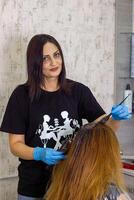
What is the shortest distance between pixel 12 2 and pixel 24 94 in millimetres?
646

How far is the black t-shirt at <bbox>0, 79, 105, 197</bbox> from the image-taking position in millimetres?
1785

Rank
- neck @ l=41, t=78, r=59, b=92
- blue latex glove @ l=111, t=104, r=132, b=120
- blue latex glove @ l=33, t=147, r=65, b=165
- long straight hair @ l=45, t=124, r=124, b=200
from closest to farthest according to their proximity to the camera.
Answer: long straight hair @ l=45, t=124, r=124, b=200 → blue latex glove @ l=33, t=147, r=65, b=165 → blue latex glove @ l=111, t=104, r=132, b=120 → neck @ l=41, t=78, r=59, b=92

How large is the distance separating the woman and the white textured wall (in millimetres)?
384

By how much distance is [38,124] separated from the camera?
5.85 feet

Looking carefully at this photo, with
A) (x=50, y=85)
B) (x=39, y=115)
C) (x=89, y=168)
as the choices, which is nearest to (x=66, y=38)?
(x=50, y=85)

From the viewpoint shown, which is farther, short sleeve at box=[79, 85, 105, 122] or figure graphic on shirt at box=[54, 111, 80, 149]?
short sleeve at box=[79, 85, 105, 122]

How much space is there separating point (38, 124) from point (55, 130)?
0.28ft

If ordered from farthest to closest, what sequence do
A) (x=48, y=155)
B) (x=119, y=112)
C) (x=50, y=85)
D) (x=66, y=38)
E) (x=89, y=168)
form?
(x=66, y=38) → (x=50, y=85) → (x=119, y=112) → (x=48, y=155) → (x=89, y=168)

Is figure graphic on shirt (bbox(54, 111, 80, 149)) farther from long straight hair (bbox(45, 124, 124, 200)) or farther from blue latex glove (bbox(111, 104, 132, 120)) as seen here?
long straight hair (bbox(45, 124, 124, 200))

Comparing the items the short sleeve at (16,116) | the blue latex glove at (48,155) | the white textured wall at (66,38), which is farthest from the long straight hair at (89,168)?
the white textured wall at (66,38)

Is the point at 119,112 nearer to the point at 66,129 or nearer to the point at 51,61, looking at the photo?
the point at 66,129

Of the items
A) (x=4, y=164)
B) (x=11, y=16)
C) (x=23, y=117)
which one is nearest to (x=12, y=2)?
(x=11, y=16)

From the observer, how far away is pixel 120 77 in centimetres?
272

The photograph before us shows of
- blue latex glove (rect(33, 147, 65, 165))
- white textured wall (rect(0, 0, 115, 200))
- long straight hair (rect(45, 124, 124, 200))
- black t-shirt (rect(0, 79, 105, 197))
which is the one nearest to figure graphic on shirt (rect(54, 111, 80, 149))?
black t-shirt (rect(0, 79, 105, 197))
